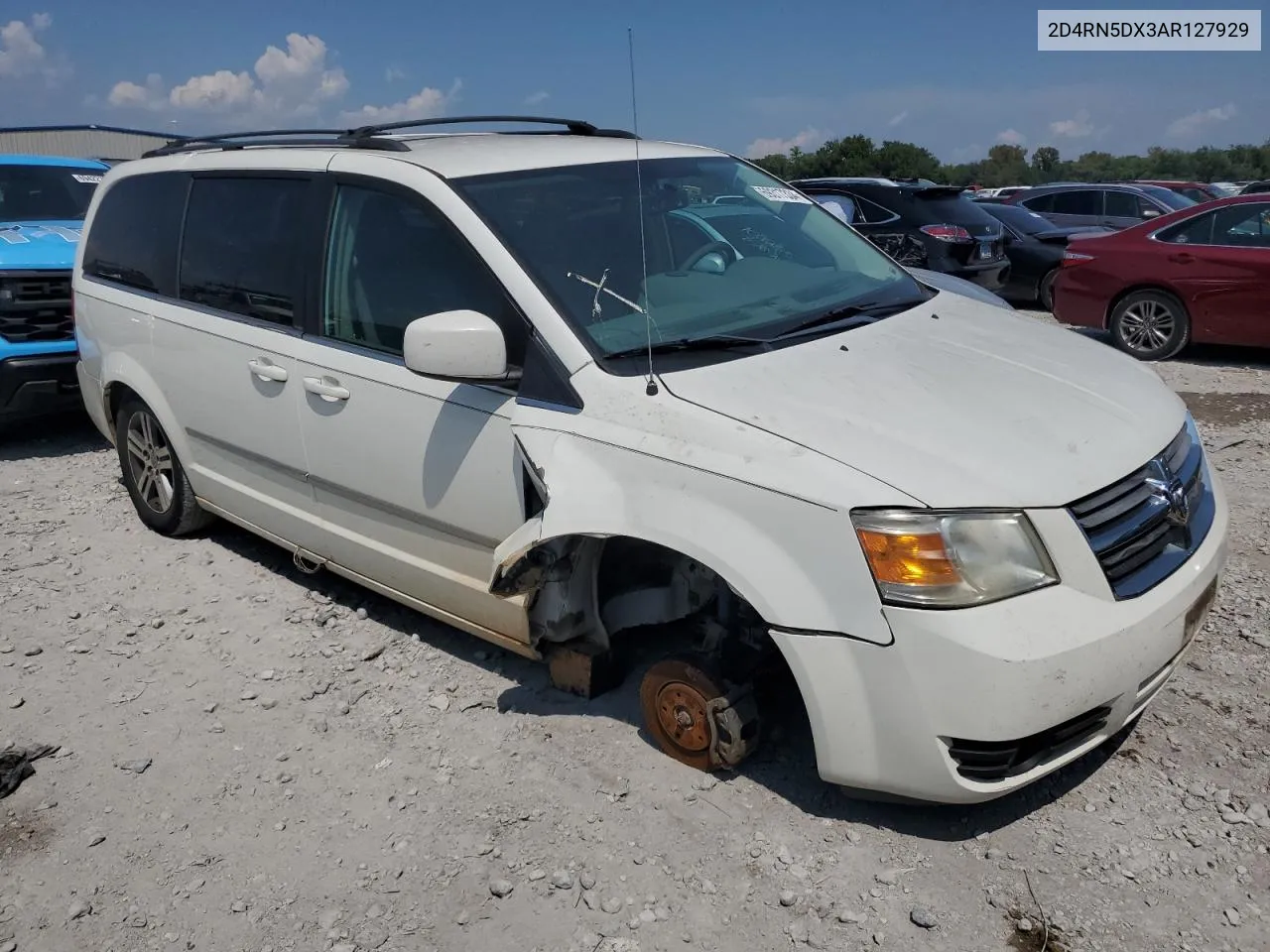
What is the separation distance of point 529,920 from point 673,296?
187 centimetres

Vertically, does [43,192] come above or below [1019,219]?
above

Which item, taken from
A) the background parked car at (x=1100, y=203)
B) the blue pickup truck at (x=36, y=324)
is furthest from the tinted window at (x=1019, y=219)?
the blue pickup truck at (x=36, y=324)

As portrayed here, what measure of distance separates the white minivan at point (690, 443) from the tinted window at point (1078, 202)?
12159 mm

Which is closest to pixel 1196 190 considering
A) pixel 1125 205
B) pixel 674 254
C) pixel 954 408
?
pixel 1125 205

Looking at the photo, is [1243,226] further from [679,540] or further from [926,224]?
[679,540]

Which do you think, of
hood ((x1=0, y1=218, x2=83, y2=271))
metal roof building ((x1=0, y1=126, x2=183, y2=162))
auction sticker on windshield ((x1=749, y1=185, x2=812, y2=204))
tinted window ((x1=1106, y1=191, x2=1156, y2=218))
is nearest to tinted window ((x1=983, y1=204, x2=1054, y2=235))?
tinted window ((x1=1106, y1=191, x2=1156, y2=218))

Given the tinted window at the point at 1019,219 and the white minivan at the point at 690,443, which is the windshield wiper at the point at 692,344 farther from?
the tinted window at the point at 1019,219

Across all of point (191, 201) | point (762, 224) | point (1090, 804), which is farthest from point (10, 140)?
point (1090, 804)

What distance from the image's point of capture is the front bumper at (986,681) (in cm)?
248

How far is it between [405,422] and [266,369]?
86 centimetres

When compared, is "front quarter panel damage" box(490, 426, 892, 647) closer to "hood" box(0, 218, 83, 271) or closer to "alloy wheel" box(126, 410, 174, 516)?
"alloy wheel" box(126, 410, 174, 516)

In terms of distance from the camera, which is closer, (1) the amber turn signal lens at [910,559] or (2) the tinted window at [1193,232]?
(1) the amber turn signal lens at [910,559]

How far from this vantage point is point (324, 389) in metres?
3.77

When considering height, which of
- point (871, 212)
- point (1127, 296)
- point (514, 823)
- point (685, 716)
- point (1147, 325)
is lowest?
point (514, 823)
